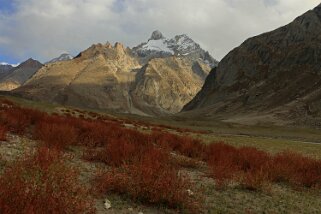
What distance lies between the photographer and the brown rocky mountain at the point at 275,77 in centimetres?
13975

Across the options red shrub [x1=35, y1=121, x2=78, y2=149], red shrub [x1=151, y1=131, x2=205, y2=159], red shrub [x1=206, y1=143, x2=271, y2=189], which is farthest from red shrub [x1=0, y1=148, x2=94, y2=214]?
red shrub [x1=151, y1=131, x2=205, y2=159]

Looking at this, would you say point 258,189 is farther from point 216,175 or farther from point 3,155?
point 3,155

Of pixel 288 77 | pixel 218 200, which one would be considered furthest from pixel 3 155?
pixel 288 77

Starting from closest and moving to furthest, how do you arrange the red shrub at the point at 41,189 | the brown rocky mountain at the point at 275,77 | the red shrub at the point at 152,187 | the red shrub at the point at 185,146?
the red shrub at the point at 41,189 < the red shrub at the point at 152,187 < the red shrub at the point at 185,146 < the brown rocky mountain at the point at 275,77

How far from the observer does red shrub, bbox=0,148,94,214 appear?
563cm

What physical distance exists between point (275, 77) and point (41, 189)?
6446 inches

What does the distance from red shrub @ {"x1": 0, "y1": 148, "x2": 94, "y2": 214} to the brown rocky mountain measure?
403ft

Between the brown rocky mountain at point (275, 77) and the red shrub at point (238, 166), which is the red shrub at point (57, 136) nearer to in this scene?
the red shrub at point (238, 166)

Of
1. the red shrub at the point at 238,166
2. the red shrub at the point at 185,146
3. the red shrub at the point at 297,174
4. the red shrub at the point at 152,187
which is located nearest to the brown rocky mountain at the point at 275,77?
the red shrub at the point at 185,146

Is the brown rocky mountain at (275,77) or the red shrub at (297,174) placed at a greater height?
the brown rocky mountain at (275,77)

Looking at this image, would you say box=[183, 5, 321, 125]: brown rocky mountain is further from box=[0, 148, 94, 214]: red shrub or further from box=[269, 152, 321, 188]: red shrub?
box=[0, 148, 94, 214]: red shrub

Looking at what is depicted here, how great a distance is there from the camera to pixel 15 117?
18.5 metres

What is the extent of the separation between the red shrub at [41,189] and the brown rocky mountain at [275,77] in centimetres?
12284

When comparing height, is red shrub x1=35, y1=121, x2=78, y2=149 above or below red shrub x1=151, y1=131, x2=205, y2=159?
above
